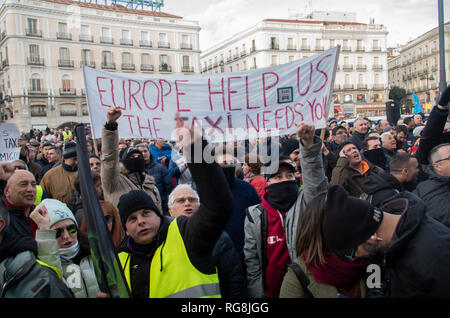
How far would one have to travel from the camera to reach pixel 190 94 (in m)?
3.95

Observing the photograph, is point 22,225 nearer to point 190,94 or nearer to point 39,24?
point 190,94

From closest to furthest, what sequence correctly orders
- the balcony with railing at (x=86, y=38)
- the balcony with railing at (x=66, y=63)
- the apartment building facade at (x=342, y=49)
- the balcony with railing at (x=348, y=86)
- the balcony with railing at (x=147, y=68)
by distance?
the balcony with railing at (x=66, y=63) < the balcony with railing at (x=86, y=38) < the balcony with railing at (x=147, y=68) < the apartment building facade at (x=342, y=49) < the balcony with railing at (x=348, y=86)

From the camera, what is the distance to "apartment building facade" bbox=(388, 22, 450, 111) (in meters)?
53.8

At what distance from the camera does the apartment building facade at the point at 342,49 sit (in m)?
48.7

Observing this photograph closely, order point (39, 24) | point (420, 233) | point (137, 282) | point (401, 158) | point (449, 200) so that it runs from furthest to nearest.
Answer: point (39, 24), point (401, 158), point (449, 200), point (137, 282), point (420, 233)

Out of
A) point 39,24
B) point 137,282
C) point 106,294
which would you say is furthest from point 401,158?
point 39,24

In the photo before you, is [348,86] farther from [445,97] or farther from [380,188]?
[380,188]

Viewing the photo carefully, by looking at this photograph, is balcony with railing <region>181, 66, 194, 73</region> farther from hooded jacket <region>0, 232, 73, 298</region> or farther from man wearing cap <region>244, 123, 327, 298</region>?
hooded jacket <region>0, 232, 73, 298</region>

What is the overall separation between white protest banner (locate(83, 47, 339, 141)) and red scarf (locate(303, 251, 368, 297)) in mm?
2219

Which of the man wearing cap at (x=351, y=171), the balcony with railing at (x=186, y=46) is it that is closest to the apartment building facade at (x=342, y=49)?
the balcony with railing at (x=186, y=46)

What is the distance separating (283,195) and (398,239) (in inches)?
45.4

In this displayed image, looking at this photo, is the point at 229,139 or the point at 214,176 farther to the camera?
the point at 229,139

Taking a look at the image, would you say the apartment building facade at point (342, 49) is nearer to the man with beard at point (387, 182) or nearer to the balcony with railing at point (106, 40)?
the balcony with railing at point (106, 40)

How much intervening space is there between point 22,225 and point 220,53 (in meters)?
58.6
